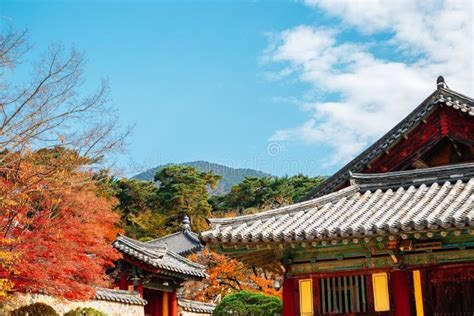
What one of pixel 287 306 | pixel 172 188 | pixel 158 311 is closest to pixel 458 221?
pixel 287 306

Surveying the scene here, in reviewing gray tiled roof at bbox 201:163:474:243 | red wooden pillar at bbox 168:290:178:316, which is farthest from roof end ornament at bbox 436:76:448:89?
red wooden pillar at bbox 168:290:178:316

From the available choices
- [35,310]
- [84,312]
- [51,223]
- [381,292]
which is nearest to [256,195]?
[84,312]

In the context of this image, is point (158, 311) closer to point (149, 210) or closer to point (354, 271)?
point (354, 271)

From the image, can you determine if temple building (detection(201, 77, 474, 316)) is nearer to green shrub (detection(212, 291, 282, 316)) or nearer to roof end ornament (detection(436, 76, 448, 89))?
roof end ornament (detection(436, 76, 448, 89))

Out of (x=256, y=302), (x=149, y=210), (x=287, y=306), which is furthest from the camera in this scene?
(x=149, y=210)

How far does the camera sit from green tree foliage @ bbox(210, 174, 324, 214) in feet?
195

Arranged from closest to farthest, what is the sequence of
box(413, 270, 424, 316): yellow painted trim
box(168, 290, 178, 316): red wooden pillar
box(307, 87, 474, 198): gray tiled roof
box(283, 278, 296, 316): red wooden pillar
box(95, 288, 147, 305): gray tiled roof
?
box(413, 270, 424, 316): yellow painted trim
box(283, 278, 296, 316): red wooden pillar
box(307, 87, 474, 198): gray tiled roof
box(95, 288, 147, 305): gray tiled roof
box(168, 290, 178, 316): red wooden pillar

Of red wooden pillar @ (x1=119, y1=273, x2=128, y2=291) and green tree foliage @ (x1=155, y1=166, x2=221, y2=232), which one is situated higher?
green tree foliage @ (x1=155, y1=166, x2=221, y2=232)

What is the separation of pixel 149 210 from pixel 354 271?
150ft

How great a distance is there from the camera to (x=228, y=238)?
13.1 meters

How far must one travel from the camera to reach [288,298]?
554 inches

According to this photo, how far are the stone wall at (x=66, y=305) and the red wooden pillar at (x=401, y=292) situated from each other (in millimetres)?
10788

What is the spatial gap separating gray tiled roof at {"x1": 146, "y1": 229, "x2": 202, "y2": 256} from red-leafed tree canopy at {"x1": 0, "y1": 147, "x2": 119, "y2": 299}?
78.9 ft

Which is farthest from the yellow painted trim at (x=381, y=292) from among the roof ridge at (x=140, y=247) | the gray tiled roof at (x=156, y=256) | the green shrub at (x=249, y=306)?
the roof ridge at (x=140, y=247)
